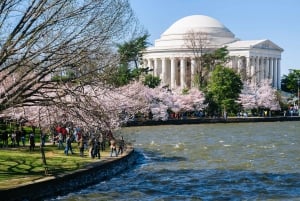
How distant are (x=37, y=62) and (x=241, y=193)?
9.29m

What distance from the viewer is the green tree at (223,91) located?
93.0 metres

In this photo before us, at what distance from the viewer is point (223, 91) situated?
93.6 m

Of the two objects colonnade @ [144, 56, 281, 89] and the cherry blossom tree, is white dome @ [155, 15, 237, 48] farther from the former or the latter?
the cherry blossom tree

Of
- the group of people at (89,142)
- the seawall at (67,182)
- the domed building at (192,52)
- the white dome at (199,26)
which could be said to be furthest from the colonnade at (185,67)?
the seawall at (67,182)

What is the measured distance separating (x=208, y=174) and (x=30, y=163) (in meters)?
8.36

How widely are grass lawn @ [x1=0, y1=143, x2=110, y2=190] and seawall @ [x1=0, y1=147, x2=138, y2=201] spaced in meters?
0.50

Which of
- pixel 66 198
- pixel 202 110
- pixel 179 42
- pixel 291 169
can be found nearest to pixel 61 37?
pixel 66 198

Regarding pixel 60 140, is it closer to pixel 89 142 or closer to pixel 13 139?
pixel 13 139

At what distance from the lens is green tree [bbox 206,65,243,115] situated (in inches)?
3661

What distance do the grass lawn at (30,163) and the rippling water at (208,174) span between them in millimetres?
1854

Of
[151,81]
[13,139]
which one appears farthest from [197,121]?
[13,139]

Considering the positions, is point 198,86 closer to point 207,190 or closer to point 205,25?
point 205,25

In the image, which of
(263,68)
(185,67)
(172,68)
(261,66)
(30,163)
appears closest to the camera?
(30,163)

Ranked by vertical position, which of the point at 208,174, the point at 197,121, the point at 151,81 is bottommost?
the point at 208,174
